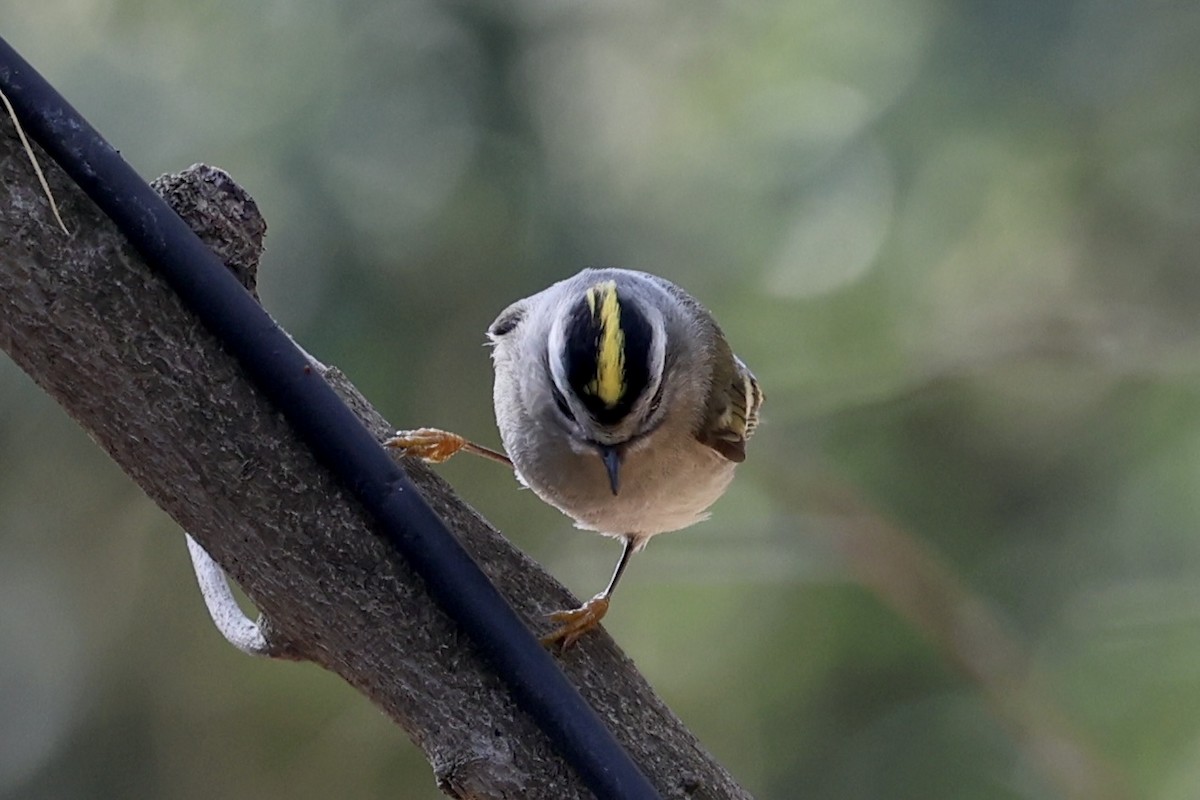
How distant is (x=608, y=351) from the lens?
1700 mm

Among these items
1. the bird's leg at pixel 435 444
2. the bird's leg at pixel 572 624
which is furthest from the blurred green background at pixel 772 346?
the bird's leg at pixel 572 624

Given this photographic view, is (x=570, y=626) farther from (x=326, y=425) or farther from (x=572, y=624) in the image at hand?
(x=326, y=425)

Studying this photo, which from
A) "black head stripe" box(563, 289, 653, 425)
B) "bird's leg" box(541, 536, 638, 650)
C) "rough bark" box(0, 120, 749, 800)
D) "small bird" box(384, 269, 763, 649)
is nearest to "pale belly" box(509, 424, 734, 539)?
"small bird" box(384, 269, 763, 649)

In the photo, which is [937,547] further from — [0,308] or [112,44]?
[0,308]

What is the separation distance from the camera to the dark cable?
1013 mm

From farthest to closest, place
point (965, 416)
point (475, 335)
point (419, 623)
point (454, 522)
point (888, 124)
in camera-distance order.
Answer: point (965, 416) < point (888, 124) < point (475, 335) < point (454, 522) < point (419, 623)

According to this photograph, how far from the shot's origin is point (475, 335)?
2.77 meters

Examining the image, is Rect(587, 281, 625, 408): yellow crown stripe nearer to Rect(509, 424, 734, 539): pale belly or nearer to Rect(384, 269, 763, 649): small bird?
Rect(384, 269, 763, 649): small bird

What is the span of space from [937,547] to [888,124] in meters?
1.19

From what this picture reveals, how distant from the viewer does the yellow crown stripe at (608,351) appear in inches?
66.9

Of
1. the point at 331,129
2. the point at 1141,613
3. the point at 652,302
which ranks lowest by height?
the point at 652,302

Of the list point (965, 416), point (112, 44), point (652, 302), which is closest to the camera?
point (652, 302)

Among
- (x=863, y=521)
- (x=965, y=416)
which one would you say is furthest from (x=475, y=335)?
(x=965, y=416)

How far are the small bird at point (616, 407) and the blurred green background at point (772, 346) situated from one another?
2.18ft
